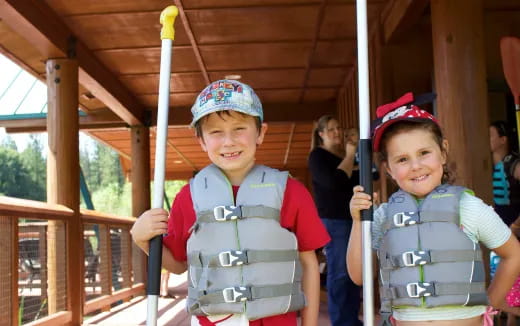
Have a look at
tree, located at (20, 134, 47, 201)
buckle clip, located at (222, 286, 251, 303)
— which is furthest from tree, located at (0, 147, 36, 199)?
buckle clip, located at (222, 286, 251, 303)

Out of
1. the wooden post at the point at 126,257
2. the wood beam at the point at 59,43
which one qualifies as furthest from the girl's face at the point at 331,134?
the wooden post at the point at 126,257

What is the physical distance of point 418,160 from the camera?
203 cm

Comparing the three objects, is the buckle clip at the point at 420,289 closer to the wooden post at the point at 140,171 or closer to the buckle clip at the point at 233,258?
the buckle clip at the point at 233,258

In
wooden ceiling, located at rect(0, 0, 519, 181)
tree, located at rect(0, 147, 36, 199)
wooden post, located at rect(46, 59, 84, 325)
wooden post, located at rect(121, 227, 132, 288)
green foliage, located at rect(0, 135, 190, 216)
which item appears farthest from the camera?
green foliage, located at rect(0, 135, 190, 216)

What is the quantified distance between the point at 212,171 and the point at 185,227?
0.65ft

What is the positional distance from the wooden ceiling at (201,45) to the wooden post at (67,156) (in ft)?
0.72

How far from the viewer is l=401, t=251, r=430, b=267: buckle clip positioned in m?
1.95

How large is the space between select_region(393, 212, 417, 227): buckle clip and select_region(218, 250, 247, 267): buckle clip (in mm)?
483

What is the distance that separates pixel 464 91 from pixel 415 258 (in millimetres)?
1933

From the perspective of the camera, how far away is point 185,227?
2.08 metres

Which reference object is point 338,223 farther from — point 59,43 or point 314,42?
point 59,43

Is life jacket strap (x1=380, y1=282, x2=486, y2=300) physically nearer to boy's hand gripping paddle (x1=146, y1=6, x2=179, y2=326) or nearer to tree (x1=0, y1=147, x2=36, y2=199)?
boy's hand gripping paddle (x1=146, y1=6, x2=179, y2=326)

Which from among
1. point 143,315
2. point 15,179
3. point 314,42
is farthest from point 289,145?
point 15,179

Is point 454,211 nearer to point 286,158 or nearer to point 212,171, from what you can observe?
point 212,171
